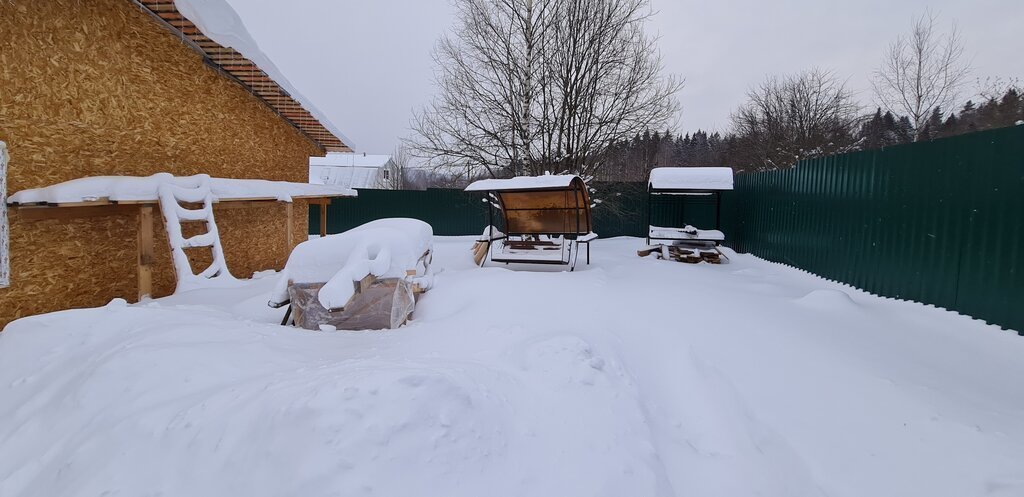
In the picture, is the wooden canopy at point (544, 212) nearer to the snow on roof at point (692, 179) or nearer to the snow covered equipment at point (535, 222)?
the snow covered equipment at point (535, 222)

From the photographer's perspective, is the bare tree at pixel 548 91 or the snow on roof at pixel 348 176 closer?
the bare tree at pixel 548 91

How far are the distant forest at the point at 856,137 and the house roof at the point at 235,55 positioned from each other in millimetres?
9785

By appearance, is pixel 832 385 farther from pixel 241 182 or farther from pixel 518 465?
pixel 241 182

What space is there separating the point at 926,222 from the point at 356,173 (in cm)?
4566

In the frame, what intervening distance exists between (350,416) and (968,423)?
3476 mm

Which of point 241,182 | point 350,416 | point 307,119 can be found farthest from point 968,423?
point 307,119

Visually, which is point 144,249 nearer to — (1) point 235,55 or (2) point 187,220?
(2) point 187,220

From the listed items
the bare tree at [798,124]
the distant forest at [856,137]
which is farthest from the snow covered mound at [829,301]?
the bare tree at [798,124]

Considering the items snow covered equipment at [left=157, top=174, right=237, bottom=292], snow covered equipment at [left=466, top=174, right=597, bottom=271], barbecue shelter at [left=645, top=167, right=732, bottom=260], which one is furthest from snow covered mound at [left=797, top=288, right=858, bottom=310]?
snow covered equipment at [left=157, top=174, right=237, bottom=292]

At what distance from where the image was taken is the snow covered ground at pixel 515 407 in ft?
6.50

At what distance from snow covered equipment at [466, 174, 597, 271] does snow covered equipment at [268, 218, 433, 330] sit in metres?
3.32

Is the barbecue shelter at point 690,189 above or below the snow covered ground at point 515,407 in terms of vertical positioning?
above

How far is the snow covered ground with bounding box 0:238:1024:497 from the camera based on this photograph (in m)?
1.98

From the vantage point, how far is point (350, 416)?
2.06 m
